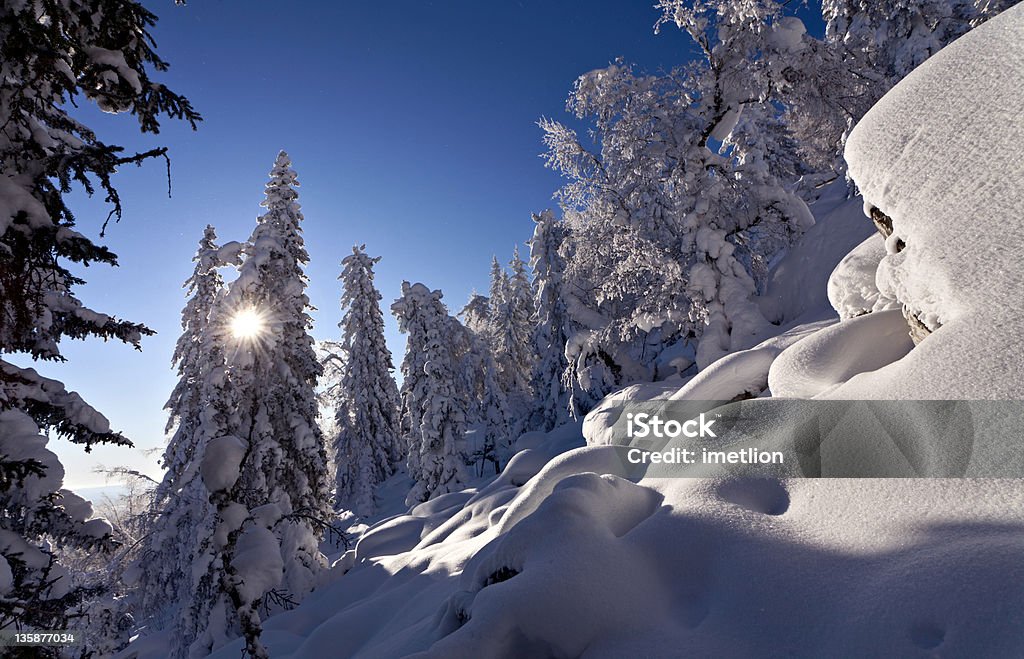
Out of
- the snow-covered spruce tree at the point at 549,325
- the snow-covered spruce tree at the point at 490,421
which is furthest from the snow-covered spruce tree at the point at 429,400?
the snow-covered spruce tree at the point at 549,325

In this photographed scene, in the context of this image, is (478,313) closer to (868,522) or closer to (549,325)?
(549,325)

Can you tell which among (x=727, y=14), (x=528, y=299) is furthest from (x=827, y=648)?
(x=528, y=299)

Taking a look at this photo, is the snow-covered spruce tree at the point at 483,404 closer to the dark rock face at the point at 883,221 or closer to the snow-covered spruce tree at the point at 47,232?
the snow-covered spruce tree at the point at 47,232

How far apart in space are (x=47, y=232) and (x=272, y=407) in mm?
10150

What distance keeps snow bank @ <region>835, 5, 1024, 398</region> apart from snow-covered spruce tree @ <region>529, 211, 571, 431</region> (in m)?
16.3

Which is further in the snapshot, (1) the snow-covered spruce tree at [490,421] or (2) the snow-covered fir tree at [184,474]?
(1) the snow-covered spruce tree at [490,421]

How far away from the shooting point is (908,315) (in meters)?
3.92

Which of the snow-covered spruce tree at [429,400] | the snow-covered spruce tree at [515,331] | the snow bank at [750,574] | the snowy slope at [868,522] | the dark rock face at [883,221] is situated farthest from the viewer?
the snow-covered spruce tree at [515,331]

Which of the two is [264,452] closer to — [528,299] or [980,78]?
[980,78]

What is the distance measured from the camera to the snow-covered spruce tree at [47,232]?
151 inches

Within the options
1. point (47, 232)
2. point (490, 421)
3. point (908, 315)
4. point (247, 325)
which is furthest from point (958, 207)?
point (490, 421)

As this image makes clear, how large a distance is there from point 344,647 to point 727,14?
1358cm

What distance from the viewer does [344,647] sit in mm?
5414

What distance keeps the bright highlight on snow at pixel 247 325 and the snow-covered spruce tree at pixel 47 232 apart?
775 cm
